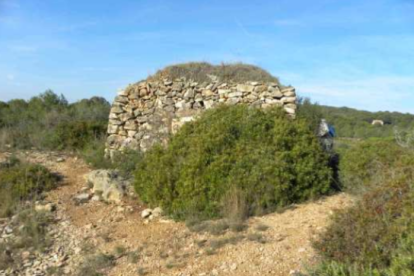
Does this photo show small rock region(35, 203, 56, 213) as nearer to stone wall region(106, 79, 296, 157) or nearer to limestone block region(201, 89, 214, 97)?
stone wall region(106, 79, 296, 157)

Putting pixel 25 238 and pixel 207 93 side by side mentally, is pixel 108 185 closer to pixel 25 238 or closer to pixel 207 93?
pixel 25 238

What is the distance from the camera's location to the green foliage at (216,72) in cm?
1046

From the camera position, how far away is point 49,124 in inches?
588

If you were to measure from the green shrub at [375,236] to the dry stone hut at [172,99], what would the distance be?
5239 millimetres

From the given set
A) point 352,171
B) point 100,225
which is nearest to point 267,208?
point 352,171

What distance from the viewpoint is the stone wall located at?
966 centimetres

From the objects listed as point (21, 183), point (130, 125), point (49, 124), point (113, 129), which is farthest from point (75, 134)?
point (21, 183)

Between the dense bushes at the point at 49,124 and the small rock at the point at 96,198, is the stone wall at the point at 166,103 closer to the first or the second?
the dense bushes at the point at 49,124

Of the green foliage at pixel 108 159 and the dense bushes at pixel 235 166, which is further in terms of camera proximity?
the green foliage at pixel 108 159

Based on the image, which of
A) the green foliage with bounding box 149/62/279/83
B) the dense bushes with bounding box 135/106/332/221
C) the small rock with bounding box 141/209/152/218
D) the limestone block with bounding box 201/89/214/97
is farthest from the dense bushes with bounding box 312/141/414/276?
the green foliage with bounding box 149/62/279/83

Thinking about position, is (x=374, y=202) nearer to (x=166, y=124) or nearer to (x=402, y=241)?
(x=402, y=241)

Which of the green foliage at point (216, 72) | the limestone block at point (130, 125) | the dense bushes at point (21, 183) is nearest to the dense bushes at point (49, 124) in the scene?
the limestone block at point (130, 125)

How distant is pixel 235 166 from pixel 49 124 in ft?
31.9

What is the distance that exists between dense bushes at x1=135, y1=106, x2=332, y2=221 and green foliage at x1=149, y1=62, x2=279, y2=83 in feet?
7.47
